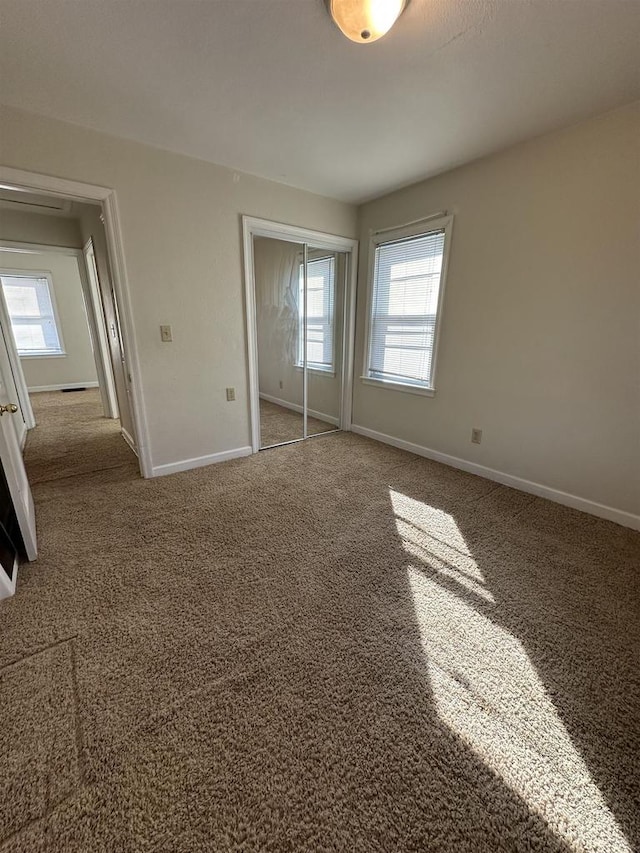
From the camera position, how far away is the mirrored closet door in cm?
370

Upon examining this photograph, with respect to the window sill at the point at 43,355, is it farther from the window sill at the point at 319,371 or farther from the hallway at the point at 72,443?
the window sill at the point at 319,371

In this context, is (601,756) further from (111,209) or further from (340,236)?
(340,236)

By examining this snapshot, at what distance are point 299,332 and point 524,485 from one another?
9.04ft

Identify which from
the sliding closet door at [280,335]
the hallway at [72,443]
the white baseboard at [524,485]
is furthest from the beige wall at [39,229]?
the white baseboard at [524,485]

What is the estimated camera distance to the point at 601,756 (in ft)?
3.40

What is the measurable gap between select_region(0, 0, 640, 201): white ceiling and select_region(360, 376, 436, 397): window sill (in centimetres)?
186

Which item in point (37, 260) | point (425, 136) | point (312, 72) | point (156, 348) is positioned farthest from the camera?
point (37, 260)

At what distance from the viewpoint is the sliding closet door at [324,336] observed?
3746mm

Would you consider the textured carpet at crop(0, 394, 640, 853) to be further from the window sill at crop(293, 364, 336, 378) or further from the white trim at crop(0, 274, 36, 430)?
the white trim at crop(0, 274, 36, 430)

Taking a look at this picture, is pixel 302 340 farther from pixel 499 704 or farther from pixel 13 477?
pixel 499 704

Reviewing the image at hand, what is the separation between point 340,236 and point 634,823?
163 inches

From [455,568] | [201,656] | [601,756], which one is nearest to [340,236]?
[455,568]

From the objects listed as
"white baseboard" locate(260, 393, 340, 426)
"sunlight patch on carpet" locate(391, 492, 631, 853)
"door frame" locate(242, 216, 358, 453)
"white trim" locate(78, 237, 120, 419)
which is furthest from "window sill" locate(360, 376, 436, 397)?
"white trim" locate(78, 237, 120, 419)

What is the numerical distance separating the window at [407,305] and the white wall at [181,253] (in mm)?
823
